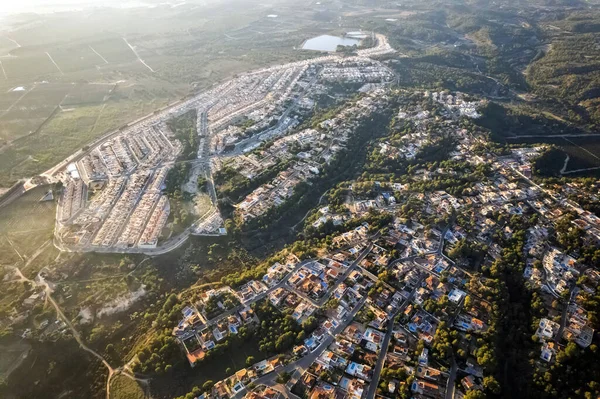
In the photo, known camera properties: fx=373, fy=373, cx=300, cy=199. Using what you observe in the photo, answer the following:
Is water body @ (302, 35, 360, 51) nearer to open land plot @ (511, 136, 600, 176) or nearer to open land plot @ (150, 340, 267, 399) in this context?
open land plot @ (511, 136, 600, 176)

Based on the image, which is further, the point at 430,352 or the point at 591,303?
the point at 591,303

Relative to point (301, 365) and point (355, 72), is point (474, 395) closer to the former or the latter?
point (301, 365)

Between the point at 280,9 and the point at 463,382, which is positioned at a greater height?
the point at 280,9

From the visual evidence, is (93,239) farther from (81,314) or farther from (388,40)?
(388,40)

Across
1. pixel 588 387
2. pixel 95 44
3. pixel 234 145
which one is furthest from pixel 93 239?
pixel 95 44

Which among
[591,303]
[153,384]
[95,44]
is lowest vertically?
[153,384]

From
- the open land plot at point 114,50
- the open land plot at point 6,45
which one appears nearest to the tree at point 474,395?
the open land plot at point 114,50

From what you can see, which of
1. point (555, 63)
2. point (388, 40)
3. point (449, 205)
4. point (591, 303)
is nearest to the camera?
point (591, 303)

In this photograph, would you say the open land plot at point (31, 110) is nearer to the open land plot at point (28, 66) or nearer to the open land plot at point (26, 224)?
the open land plot at point (28, 66)

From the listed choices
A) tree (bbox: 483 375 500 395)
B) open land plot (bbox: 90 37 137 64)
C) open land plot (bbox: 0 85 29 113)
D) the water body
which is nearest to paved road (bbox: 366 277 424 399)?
tree (bbox: 483 375 500 395)
